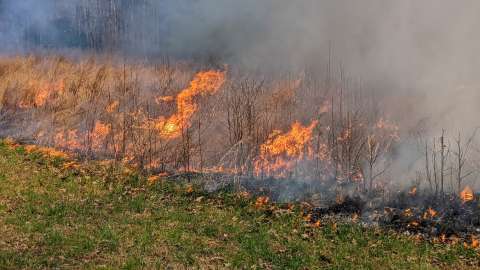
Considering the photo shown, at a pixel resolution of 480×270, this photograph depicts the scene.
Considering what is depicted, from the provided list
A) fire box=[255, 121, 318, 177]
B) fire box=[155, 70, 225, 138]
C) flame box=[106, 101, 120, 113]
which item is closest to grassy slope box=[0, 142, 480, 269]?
fire box=[255, 121, 318, 177]

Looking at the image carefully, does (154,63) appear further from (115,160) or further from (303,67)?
(115,160)

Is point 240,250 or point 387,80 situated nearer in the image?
point 240,250

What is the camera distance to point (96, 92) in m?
15.3

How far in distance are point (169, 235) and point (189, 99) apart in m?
7.58

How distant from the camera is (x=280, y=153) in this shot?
10805mm

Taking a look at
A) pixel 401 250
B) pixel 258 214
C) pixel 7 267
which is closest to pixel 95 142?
pixel 258 214

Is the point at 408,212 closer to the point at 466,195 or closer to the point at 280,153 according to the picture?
the point at 466,195

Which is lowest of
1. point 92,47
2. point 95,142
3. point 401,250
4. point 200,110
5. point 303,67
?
point 401,250

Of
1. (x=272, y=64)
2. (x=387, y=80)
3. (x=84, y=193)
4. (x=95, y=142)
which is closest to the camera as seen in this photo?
(x=84, y=193)

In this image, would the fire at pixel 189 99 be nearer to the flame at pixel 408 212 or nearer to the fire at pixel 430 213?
the flame at pixel 408 212

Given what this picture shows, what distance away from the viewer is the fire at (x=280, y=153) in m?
10.5

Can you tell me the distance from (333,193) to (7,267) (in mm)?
5333

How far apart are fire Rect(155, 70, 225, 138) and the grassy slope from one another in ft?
13.5

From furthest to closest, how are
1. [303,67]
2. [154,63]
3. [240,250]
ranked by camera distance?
[154,63]
[303,67]
[240,250]
